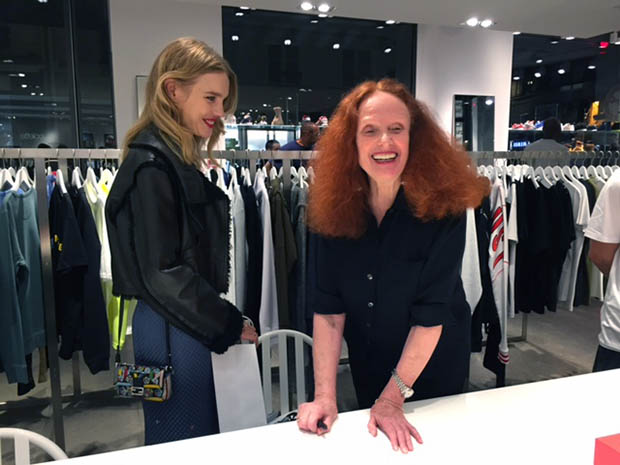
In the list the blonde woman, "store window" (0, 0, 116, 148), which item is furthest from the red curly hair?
"store window" (0, 0, 116, 148)

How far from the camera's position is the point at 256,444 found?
1059 millimetres

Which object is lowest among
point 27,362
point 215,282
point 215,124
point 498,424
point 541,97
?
point 27,362

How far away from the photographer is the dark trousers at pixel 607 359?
5.80 feet

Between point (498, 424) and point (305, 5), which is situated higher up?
point (305, 5)

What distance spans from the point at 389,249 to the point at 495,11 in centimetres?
408

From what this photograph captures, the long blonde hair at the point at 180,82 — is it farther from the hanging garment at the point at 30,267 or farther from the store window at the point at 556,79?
the store window at the point at 556,79

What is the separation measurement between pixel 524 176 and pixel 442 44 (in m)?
3.47

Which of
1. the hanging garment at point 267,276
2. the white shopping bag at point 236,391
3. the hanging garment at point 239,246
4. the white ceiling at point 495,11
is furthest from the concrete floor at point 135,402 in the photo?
the white ceiling at point 495,11

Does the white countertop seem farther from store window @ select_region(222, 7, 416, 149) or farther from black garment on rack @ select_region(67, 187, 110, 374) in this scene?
store window @ select_region(222, 7, 416, 149)

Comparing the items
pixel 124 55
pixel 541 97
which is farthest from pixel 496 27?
pixel 124 55

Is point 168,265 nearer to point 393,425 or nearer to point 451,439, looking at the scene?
point 393,425

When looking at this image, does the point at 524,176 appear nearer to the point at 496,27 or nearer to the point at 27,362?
the point at 496,27

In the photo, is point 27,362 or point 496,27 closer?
point 27,362

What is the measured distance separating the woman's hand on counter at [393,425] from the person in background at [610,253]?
3.53ft
